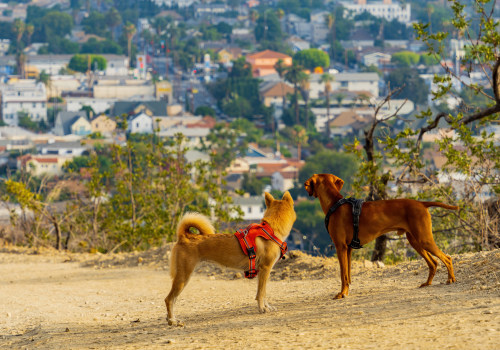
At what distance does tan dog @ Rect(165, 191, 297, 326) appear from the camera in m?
6.95

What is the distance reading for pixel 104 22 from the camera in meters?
193

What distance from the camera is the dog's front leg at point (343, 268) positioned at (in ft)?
24.4

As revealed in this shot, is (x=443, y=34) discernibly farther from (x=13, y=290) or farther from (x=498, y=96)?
(x=13, y=290)

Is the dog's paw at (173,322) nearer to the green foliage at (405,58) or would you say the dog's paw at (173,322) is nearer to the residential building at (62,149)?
the residential building at (62,149)

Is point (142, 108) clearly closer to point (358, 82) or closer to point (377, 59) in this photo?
point (358, 82)

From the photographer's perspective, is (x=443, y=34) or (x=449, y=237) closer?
(x=443, y=34)

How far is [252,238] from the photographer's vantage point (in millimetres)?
7008

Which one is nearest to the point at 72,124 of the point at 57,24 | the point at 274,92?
the point at 274,92

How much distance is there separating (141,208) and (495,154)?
22.2 feet

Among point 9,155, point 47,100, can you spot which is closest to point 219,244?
point 9,155

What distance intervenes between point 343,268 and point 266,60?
158219 mm

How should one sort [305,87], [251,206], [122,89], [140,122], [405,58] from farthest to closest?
[405,58] → [122,89] → [305,87] → [140,122] → [251,206]

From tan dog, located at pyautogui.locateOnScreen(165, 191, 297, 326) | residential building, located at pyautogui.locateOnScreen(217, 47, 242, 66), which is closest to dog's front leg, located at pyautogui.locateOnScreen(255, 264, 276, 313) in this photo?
tan dog, located at pyautogui.locateOnScreen(165, 191, 297, 326)

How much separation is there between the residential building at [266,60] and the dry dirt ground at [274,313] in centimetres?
14728
